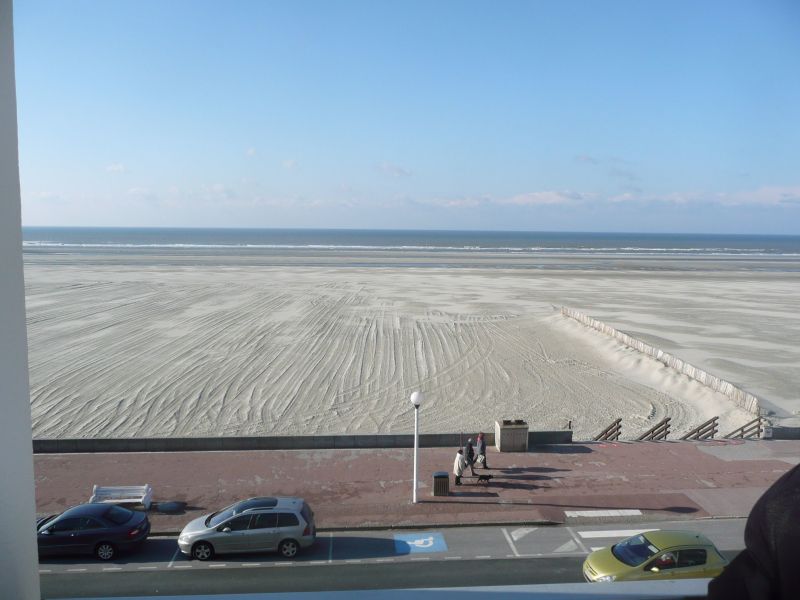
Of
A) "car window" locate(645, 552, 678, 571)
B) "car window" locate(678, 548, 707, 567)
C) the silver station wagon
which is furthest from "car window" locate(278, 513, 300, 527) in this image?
"car window" locate(678, 548, 707, 567)

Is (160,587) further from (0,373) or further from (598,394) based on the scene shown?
(598,394)

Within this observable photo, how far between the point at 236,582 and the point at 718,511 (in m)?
10.1

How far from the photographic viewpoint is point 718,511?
1389 centimetres

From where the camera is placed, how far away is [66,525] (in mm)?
11703

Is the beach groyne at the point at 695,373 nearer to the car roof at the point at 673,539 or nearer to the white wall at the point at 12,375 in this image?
the car roof at the point at 673,539

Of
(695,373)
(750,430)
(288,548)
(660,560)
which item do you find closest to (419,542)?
(288,548)

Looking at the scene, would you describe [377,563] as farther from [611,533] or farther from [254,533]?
[611,533]

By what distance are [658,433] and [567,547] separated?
8.40 meters

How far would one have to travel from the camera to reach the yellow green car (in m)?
10.1

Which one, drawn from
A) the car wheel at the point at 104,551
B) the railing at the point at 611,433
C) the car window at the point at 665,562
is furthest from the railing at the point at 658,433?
the car wheel at the point at 104,551

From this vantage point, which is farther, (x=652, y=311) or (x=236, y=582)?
(x=652, y=311)

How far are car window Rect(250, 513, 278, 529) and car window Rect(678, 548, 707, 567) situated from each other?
22.9ft

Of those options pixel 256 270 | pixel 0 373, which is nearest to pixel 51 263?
pixel 256 270

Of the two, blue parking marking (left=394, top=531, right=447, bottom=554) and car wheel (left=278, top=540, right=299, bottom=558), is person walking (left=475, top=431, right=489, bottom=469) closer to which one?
blue parking marking (left=394, top=531, right=447, bottom=554)
